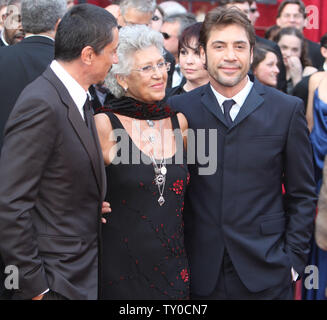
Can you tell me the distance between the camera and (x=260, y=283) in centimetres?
284

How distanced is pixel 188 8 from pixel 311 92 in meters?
4.72

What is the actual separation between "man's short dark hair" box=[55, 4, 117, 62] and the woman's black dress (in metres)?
0.48

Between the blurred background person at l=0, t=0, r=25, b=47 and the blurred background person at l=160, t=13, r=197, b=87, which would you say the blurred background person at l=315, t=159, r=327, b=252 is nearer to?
the blurred background person at l=0, t=0, r=25, b=47

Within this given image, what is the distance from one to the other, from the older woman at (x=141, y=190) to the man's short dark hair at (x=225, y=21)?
340 mm

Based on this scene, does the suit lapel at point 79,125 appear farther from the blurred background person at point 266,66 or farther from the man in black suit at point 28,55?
the blurred background person at point 266,66

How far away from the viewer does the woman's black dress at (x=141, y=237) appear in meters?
2.71

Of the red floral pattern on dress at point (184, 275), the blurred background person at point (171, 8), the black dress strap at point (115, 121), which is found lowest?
the red floral pattern on dress at point (184, 275)

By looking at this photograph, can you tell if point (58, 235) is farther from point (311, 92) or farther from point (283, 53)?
point (283, 53)

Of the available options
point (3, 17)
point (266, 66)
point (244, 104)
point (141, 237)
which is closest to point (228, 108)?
point (244, 104)

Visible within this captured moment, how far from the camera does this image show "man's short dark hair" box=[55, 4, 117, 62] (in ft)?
7.75

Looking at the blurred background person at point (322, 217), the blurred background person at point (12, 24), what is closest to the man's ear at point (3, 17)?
the blurred background person at point (12, 24)

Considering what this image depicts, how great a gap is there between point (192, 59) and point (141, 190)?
1700 millimetres

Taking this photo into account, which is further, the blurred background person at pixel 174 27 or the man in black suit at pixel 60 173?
the blurred background person at pixel 174 27

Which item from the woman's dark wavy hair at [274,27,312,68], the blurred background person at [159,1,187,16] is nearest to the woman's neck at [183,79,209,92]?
the woman's dark wavy hair at [274,27,312,68]
